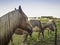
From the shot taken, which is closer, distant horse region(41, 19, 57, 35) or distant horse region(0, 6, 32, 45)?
distant horse region(0, 6, 32, 45)

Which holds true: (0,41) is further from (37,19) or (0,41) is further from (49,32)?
(49,32)

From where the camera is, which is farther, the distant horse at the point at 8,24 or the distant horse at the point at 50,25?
A: the distant horse at the point at 50,25

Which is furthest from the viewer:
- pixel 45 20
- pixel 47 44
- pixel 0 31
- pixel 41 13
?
pixel 45 20

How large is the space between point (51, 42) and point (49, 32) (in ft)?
1.44

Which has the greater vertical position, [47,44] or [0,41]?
[0,41]

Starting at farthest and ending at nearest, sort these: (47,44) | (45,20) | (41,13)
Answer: (45,20) → (47,44) → (41,13)

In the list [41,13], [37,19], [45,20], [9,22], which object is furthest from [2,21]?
[45,20]

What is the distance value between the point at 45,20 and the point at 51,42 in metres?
0.49

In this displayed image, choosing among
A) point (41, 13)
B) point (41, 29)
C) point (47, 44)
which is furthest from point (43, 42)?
point (41, 13)

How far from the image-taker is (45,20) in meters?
3.81

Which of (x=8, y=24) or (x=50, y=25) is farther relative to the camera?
(x=50, y=25)

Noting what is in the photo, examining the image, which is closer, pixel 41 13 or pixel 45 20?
pixel 41 13

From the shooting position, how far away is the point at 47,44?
3.54 meters

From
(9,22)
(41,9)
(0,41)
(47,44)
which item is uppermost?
(41,9)
